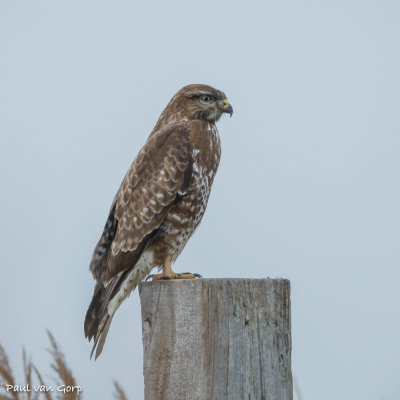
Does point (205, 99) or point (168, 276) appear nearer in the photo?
point (168, 276)

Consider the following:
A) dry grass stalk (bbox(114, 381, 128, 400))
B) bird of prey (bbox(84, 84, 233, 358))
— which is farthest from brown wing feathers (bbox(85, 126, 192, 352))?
dry grass stalk (bbox(114, 381, 128, 400))

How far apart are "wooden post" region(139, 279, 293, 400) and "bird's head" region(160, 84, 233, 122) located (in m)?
2.79

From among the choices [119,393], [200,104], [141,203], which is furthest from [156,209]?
[119,393]

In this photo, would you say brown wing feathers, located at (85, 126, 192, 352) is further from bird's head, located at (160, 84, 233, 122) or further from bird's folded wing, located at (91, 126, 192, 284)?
bird's head, located at (160, 84, 233, 122)

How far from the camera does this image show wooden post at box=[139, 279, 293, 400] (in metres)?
2.78

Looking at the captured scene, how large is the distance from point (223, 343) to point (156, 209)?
7.40 ft

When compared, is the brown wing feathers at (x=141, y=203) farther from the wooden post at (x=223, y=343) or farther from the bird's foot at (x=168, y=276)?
the wooden post at (x=223, y=343)

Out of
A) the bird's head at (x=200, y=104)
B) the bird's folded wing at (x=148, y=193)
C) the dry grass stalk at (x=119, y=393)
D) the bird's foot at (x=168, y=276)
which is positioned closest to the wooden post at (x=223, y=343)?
the dry grass stalk at (x=119, y=393)

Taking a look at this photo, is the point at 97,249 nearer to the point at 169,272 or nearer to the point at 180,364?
the point at 169,272

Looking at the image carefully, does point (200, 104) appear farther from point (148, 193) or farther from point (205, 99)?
point (148, 193)

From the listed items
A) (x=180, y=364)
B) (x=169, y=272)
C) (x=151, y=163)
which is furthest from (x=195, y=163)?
(x=180, y=364)

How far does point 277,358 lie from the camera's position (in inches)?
113

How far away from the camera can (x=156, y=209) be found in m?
4.95

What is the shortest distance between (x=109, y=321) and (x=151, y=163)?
1226mm
